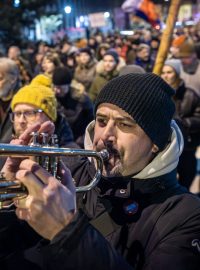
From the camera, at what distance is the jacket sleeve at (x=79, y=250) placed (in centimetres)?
146

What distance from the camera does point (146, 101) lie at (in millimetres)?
2049

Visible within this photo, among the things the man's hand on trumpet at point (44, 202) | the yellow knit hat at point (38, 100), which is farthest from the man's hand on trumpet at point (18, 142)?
the yellow knit hat at point (38, 100)

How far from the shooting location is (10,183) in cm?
154

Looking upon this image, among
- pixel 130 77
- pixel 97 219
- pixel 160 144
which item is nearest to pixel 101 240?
pixel 97 219

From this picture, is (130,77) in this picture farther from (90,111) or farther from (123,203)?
(90,111)

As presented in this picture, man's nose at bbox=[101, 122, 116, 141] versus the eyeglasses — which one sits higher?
man's nose at bbox=[101, 122, 116, 141]

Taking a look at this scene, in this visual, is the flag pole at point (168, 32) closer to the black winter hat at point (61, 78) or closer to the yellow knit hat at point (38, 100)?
the yellow knit hat at point (38, 100)

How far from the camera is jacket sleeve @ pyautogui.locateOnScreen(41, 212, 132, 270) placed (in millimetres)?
1459

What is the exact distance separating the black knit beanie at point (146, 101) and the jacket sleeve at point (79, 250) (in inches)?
24.7

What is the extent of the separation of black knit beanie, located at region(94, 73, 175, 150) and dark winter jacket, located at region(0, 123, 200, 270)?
0.30ft

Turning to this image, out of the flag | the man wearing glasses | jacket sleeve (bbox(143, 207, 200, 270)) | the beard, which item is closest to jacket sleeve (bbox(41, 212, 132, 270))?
jacket sleeve (bbox(143, 207, 200, 270))

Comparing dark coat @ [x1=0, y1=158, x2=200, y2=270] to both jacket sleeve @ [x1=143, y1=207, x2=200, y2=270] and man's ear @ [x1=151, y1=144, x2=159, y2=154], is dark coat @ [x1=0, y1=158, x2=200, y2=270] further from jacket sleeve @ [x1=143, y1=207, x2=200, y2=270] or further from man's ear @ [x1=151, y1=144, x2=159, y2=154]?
man's ear @ [x1=151, y1=144, x2=159, y2=154]

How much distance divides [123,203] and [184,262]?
31cm

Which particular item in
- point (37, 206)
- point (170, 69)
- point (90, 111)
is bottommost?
point (90, 111)
